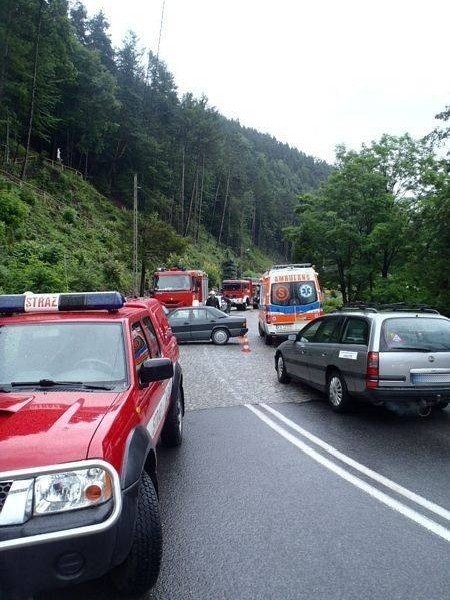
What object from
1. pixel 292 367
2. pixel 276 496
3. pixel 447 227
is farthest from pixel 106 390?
pixel 447 227

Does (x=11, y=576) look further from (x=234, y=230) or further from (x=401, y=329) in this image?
(x=234, y=230)

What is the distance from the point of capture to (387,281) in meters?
18.1

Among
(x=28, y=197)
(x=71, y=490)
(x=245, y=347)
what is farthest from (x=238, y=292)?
(x=71, y=490)

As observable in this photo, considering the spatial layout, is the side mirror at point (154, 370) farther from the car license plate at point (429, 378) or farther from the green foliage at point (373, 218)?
the green foliage at point (373, 218)

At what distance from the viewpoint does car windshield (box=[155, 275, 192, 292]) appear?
80.7 feet

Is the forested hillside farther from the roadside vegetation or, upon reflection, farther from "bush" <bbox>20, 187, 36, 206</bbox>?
"bush" <bbox>20, 187, 36, 206</bbox>

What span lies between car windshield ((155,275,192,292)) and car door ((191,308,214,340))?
584 cm

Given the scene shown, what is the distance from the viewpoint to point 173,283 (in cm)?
2469

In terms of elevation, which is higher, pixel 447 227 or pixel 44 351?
pixel 447 227

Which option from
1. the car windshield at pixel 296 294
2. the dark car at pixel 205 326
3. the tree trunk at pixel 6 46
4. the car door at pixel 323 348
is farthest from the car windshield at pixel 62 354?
the tree trunk at pixel 6 46

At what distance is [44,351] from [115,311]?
742 millimetres

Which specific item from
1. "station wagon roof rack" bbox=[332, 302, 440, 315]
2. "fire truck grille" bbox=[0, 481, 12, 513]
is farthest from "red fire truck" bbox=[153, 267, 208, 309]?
"fire truck grille" bbox=[0, 481, 12, 513]

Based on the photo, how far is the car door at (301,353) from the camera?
932cm

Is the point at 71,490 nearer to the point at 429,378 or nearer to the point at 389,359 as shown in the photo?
the point at 389,359
